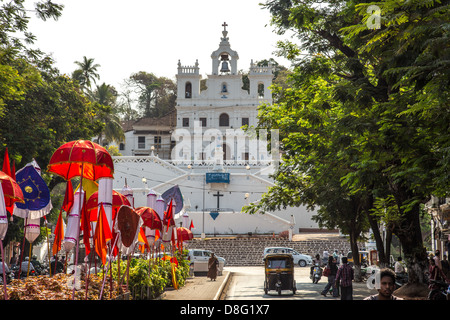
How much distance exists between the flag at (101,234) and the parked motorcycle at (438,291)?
7069 millimetres

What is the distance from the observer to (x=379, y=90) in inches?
613

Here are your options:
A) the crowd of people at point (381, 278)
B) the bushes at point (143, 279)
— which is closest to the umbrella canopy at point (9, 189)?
the bushes at point (143, 279)

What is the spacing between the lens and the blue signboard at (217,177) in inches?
2404

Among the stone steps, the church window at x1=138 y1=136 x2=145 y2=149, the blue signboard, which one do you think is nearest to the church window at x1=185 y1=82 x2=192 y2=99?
the church window at x1=138 y1=136 x2=145 y2=149

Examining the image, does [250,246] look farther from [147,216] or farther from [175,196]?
[147,216]

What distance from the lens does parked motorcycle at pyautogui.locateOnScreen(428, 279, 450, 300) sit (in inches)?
505

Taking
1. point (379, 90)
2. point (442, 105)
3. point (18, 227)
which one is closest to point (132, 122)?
point (18, 227)

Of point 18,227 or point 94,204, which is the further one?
point 18,227

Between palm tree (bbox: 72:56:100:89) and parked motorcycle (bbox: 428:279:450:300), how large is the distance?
54.8 m

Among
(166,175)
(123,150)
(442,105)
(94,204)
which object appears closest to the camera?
(442,105)

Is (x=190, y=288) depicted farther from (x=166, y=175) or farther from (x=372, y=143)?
(x=166, y=175)

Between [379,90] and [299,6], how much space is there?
13.9 ft

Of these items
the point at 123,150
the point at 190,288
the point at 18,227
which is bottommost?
the point at 190,288

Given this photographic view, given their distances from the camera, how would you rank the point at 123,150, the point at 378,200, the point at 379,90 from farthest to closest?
the point at 123,150, the point at 378,200, the point at 379,90
